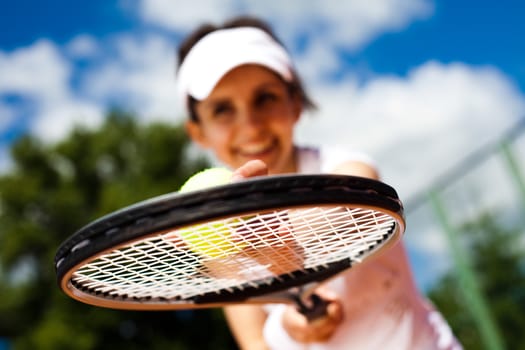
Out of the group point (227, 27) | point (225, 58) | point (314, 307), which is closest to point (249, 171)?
point (314, 307)

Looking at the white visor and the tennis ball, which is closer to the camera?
the tennis ball

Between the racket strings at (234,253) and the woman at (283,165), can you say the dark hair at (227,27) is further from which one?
the racket strings at (234,253)

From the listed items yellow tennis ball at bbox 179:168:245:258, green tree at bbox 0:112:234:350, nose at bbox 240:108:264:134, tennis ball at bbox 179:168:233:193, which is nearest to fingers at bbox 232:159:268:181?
yellow tennis ball at bbox 179:168:245:258

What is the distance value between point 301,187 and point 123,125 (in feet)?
42.8

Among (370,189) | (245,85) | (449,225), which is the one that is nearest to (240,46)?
(245,85)

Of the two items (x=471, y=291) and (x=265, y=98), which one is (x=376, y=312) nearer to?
(x=265, y=98)

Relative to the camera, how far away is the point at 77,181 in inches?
→ 499

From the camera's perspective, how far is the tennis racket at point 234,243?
68 centimetres

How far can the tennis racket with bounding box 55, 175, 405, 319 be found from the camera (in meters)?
0.68

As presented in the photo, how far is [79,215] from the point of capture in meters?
12.1

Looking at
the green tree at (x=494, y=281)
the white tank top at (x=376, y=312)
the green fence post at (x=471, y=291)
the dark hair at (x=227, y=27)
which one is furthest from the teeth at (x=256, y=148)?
the green fence post at (x=471, y=291)

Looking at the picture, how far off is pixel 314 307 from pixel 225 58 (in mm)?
548

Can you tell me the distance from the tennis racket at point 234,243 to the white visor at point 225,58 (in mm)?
465

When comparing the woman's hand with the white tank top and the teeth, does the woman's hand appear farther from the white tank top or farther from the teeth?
the teeth
